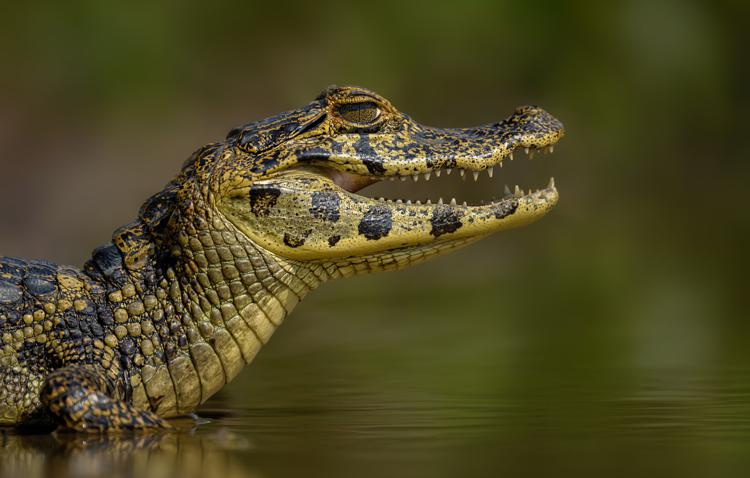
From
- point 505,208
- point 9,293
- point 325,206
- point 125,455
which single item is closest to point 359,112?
point 325,206

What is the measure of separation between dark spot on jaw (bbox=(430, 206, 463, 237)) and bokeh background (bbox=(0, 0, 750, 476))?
0.72m

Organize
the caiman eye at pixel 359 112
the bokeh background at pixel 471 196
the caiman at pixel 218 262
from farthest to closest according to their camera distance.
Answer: the caiman eye at pixel 359 112 < the caiman at pixel 218 262 < the bokeh background at pixel 471 196

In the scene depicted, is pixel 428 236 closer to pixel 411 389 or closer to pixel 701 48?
pixel 411 389

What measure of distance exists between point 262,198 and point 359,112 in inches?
24.3

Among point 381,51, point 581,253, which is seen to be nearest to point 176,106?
point 381,51

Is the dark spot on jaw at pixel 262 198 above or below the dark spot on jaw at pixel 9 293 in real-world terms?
above

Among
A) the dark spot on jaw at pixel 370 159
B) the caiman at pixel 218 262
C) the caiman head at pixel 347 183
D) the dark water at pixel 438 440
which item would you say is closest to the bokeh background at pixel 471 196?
the dark water at pixel 438 440

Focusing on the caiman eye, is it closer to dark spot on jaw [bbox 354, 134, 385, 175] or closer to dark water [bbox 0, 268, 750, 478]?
dark spot on jaw [bbox 354, 134, 385, 175]

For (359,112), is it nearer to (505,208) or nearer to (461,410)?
(505,208)

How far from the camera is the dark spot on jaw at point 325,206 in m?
5.20

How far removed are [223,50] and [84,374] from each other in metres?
13.3

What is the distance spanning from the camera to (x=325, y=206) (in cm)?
521

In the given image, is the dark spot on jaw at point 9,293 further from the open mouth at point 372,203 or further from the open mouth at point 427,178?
the open mouth at point 427,178

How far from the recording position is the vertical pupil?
5.49m
